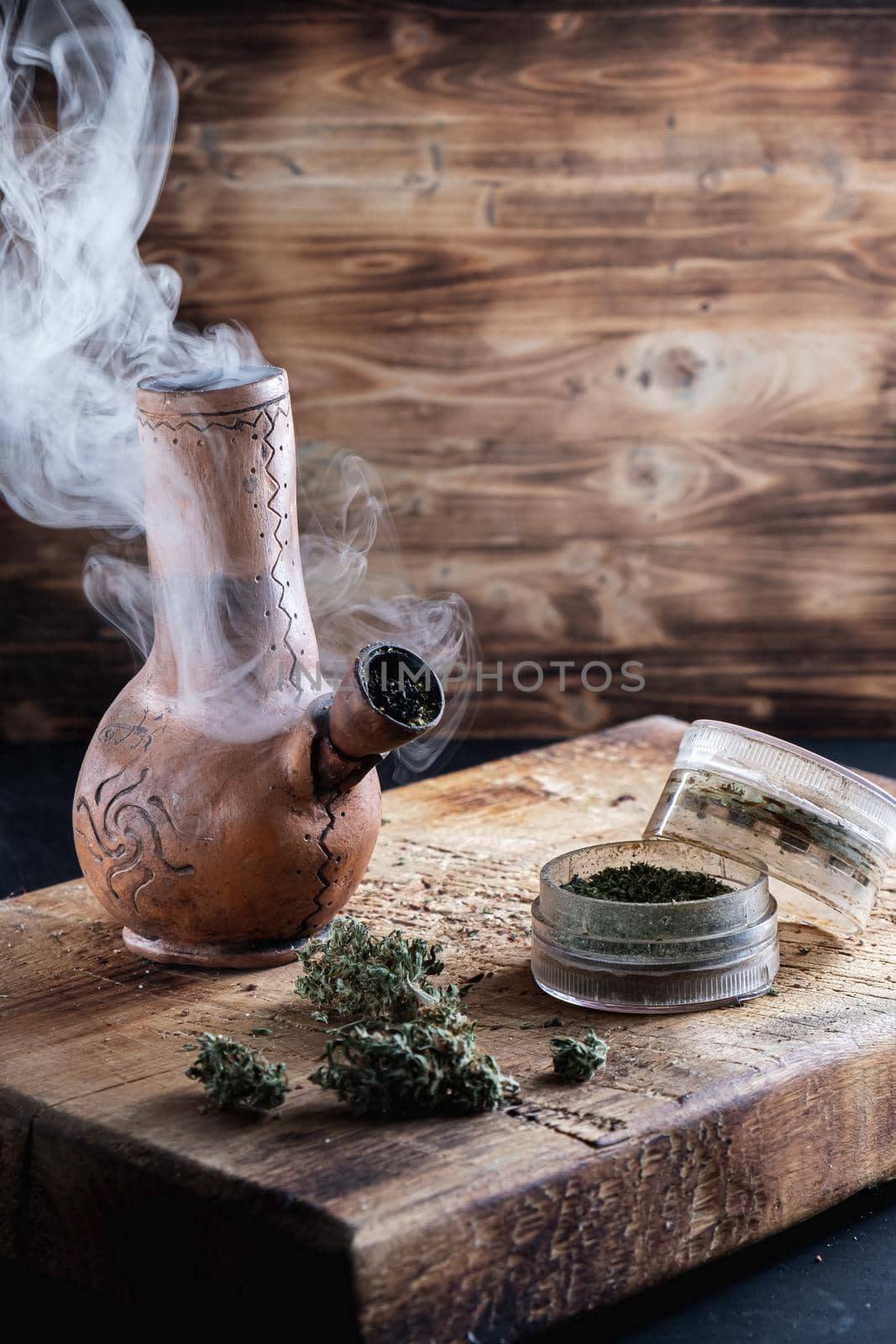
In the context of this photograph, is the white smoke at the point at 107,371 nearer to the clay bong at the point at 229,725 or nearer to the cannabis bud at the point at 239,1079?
the clay bong at the point at 229,725

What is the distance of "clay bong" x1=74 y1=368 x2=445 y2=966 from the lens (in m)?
1.29

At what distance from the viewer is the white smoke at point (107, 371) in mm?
1339

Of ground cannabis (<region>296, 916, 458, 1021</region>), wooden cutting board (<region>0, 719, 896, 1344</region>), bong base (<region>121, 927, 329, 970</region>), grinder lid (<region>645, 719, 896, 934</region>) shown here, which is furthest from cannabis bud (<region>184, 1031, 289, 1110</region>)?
grinder lid (<region>645, 719, 896, 934</region>)

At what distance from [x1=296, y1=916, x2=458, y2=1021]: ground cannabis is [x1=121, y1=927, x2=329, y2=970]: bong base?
45mm

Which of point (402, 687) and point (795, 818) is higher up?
Answer: point (402, 687)

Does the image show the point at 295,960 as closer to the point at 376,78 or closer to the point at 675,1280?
the point at 675,1280

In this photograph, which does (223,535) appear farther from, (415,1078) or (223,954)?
(415,1078)

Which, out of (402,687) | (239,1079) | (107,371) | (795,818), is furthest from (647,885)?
(107,371)

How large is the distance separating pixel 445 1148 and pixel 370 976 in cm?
23

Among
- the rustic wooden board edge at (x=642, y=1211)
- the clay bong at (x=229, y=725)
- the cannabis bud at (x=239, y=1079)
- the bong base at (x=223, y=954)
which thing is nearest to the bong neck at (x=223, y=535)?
the clay bong at (x=229, y=725)

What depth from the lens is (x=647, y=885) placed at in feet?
4.38

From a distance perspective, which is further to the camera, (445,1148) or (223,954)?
(223,954)

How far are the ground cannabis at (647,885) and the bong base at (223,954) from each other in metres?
0.25

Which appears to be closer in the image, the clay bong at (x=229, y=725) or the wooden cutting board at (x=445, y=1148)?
the wooden cutting board at (x=445, y=1148)
